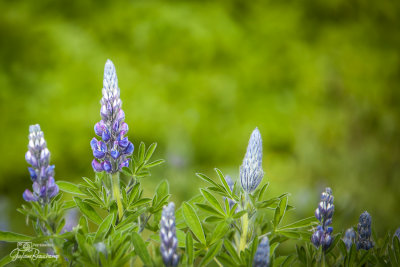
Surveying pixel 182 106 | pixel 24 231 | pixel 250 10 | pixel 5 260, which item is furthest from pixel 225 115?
pixel 5 260

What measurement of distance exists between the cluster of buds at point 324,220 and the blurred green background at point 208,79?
5.48 ft

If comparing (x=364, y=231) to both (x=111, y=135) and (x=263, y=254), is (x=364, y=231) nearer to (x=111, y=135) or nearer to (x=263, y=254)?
(x=263, y=254)

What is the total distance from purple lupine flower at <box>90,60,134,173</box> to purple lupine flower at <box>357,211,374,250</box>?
0.31 metres

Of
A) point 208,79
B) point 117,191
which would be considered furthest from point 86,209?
point 208,79

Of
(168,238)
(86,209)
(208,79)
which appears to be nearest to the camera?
(168,238)

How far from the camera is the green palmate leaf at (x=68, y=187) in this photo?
1.95 feet

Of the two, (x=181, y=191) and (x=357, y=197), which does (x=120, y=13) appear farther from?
(x=357, y=197)

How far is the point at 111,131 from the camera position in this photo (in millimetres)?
558

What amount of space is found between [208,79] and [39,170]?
214 cm

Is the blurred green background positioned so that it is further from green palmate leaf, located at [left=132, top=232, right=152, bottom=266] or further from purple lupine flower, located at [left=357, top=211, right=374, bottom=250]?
green palmate leaf, located at [left=132, top=232, right=152, bottom=266]

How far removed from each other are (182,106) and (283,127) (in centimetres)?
62

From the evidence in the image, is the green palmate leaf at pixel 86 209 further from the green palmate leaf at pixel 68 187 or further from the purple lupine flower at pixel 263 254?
the purple lupine flower at pixel 263 254

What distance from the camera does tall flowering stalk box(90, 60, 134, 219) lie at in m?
0.55
